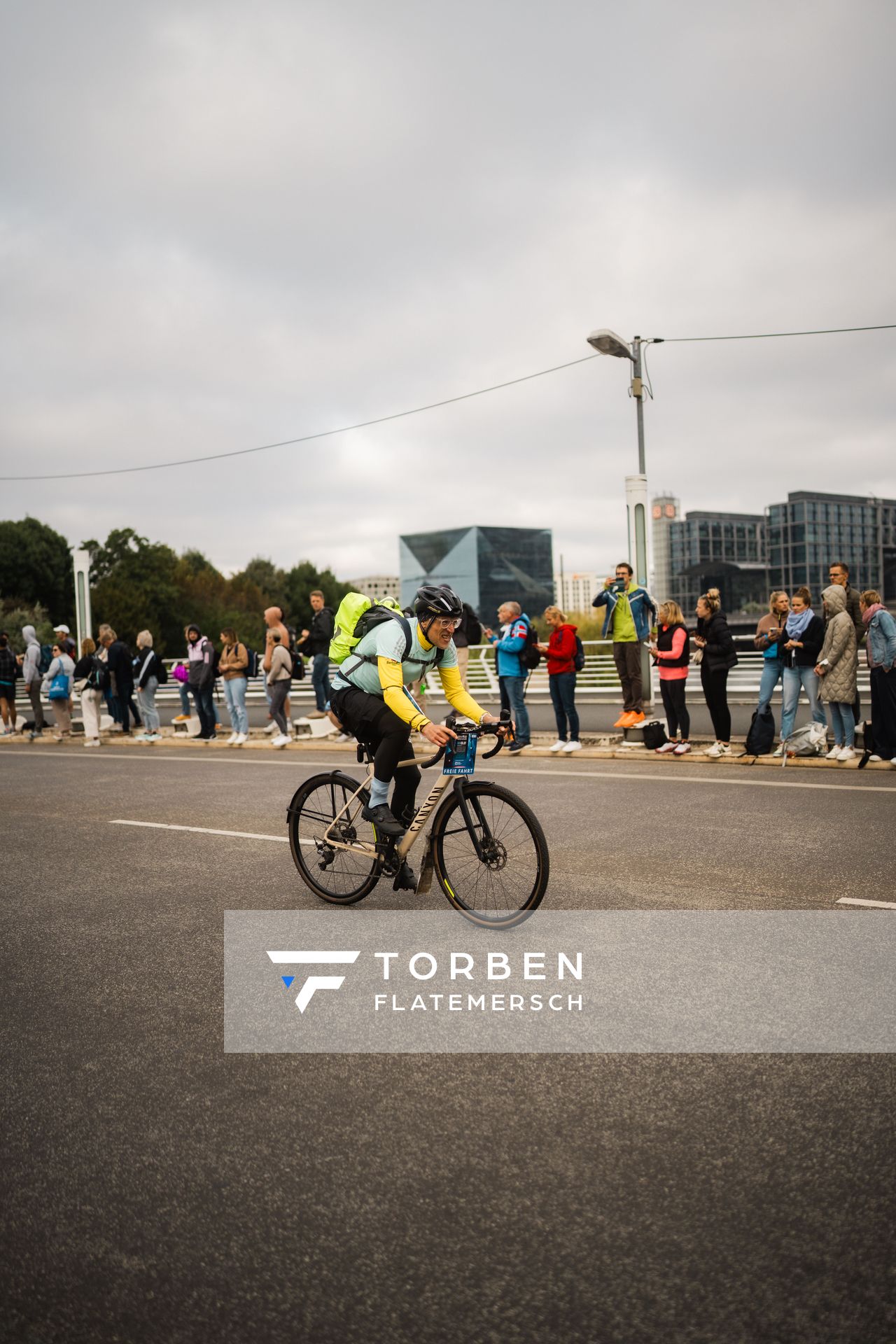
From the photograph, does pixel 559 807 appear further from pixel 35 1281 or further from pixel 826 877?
pixel 35 1281

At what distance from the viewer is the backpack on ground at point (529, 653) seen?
13625 millimetres

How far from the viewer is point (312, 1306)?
96.4 inches

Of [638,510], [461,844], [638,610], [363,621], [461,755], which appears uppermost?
[638,510]

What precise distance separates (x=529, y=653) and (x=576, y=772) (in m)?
2.32

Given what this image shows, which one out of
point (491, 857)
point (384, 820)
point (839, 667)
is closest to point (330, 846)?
point (384, 820)

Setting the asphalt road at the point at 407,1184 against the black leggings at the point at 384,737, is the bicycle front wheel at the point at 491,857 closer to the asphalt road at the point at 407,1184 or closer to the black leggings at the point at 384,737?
the black leggings at the point at 384,737

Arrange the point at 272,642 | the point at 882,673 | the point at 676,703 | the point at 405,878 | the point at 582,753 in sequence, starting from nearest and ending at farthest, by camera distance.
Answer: the point at 405,878 < the point at 882,673 < the point at 676,703 < the point at 582,753 < the point at 272,642

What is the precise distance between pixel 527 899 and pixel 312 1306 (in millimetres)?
3017

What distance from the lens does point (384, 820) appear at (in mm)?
5785

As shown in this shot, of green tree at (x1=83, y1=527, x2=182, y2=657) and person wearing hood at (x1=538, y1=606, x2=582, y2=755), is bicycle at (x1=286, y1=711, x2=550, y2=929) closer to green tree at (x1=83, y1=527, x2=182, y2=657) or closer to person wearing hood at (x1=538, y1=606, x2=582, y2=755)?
person wearing hood at (x1=538, y1=606, x2=582, y2=755)

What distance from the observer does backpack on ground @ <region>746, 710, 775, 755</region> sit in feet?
39.4

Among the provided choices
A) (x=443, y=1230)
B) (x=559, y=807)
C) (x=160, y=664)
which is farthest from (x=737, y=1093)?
(x=160, y=664)

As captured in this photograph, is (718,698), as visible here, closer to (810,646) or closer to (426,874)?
(810,646)

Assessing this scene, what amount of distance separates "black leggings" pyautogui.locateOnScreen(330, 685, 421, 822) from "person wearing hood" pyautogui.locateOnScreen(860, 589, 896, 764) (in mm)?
6676
